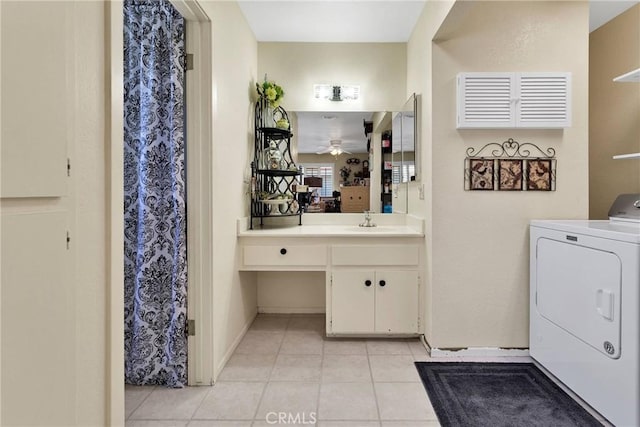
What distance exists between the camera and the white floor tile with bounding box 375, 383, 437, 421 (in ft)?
5.86

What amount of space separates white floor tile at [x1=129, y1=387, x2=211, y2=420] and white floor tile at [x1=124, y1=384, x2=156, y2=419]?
0.02 metres

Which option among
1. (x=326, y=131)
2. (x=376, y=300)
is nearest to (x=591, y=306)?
(x=376, y=300)

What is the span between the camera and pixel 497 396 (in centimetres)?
196

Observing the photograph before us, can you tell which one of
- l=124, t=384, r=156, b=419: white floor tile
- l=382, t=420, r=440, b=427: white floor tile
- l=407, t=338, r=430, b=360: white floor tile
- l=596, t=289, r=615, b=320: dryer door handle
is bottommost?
l=124, t=384, r=156, b=419: white floor tile

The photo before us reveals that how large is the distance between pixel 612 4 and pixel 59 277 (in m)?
3.80

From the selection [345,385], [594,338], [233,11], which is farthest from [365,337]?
[233,11]

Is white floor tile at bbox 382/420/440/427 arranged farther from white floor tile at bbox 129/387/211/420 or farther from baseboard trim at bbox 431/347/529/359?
white floor tile at bbox 129/387/211/420

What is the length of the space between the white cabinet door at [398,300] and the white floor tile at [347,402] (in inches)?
25.9

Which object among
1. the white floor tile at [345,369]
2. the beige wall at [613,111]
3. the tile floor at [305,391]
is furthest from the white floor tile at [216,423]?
the beige wall at [613,111]

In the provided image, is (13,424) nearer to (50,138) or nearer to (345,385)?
(50,138)

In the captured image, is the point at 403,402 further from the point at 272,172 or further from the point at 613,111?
the point at 613,111

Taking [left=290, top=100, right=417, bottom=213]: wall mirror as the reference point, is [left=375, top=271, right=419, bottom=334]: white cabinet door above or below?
below

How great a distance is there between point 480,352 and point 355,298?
0.92m

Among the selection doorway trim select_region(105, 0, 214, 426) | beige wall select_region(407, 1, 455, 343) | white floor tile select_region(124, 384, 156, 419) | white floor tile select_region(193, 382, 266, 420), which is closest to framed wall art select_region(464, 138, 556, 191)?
beige wall select_region(407, 1, 455, 343)
